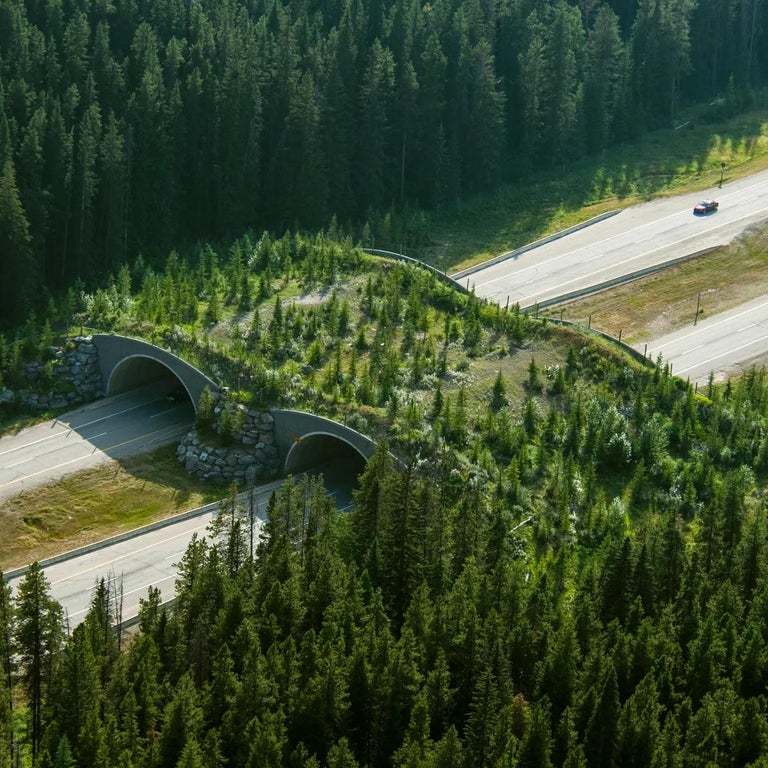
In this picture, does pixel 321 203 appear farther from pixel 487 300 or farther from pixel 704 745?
pixel 704 745

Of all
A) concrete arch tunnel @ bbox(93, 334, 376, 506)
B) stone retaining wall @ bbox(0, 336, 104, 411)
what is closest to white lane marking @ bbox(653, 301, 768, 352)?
concrete arch tunnel @ bbox(93, 334, 376, 506)

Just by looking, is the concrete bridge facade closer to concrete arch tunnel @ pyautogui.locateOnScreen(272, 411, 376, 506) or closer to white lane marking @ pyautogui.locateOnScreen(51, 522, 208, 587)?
concrete arch tunnel @ pyautogui.locateOnScreen(272, 411, 376, 506)

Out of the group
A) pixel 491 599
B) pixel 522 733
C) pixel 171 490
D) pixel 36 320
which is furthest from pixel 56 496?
pixel 522 733

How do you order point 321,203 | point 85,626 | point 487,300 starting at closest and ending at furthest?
point 85,626 → point 487,300 → point 321,203

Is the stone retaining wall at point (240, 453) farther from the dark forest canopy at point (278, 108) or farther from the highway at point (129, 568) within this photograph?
the dark forest canopy at point (278, 108)

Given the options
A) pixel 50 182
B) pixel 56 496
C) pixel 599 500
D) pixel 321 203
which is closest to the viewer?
pixel 599 500
